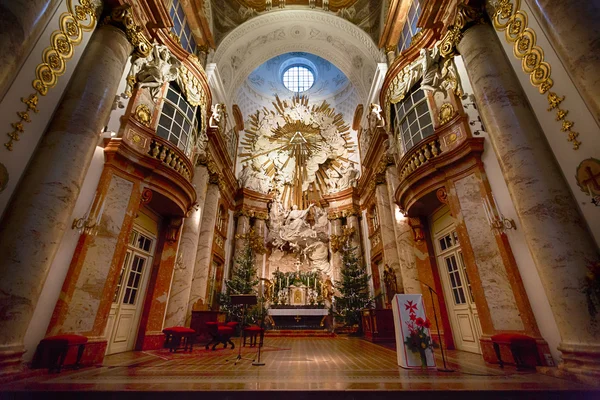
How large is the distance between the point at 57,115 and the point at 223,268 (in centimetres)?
878

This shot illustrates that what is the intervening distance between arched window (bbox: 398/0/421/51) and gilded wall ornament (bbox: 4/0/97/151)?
922 cm

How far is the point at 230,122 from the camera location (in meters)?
14.2

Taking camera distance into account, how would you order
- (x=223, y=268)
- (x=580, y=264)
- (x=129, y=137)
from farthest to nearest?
(x=223, y=268) → (x=129, y=137) → (x=580, y=264)

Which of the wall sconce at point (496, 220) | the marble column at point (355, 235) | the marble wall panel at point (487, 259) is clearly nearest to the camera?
the marble wall panel at point (487, 259)

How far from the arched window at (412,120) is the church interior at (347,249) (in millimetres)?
74

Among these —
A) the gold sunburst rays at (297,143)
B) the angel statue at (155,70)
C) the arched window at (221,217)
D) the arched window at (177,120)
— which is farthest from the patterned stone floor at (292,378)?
the gold sunburst rays at (297,143)

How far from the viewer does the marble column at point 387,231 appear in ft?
29.5

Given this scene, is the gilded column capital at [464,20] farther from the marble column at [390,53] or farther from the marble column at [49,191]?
the marble column at [49,191]

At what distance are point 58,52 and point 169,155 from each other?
3.00 m

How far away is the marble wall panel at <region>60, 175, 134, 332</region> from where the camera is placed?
4723 millimetres

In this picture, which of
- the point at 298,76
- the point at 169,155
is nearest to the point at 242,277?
the point at 169,155

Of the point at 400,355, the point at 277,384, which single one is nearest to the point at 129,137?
the point at 277,384

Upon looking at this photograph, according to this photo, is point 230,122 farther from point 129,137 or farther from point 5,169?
point 5,169

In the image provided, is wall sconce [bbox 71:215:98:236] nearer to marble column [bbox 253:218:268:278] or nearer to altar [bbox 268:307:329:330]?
altar [bbox 268:307:329:330]
